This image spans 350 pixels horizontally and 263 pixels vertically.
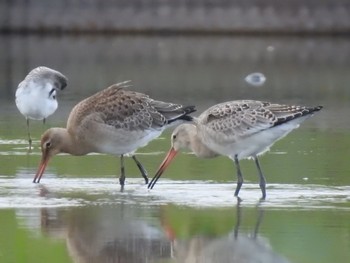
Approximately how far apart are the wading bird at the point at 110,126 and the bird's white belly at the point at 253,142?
3.75 ft

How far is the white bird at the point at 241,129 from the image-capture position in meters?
13.4

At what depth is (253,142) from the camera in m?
13.6

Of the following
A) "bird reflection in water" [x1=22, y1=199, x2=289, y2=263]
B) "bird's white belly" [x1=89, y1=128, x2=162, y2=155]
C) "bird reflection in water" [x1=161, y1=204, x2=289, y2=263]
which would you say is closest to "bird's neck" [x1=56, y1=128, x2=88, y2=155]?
"bird's white belly" [x1=89, y1=128, x2=162, y2=155]

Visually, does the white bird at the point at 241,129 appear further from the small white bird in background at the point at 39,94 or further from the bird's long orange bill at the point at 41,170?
the small white bird in background at the point at 39,94

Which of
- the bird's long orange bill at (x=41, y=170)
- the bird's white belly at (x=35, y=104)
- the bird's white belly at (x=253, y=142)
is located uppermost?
the bird's white belly at (x=253, y=142)

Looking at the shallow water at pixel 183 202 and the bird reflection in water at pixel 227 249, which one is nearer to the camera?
the bird reflection in water at pixel 227 249

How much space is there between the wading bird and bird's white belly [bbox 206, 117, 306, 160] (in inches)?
45.0

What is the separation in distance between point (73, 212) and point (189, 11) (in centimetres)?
2996

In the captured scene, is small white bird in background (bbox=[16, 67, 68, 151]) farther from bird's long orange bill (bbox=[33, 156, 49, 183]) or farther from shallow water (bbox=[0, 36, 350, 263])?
bird's long orange bill (bbox=[33, 156, 49, 183])

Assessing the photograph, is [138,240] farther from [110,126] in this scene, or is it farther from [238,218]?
[110,126]

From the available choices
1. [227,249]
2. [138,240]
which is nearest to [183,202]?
[138,240]

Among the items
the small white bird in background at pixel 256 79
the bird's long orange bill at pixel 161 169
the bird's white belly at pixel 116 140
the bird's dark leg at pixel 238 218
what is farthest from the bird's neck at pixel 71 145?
the small white bird in background at pixel 256 79

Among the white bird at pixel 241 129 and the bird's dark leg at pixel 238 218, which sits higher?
the white bird at pixel 241 129

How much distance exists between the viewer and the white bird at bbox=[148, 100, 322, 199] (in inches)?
528
